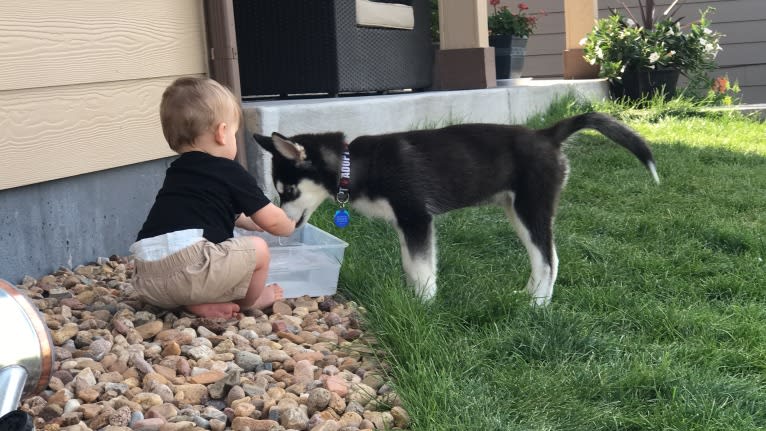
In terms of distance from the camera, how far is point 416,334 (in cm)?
273

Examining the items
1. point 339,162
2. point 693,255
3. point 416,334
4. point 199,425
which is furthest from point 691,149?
point 199,425

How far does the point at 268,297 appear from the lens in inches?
129

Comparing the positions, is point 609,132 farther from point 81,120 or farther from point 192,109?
point 81,120

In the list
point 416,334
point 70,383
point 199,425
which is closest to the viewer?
point 199,425

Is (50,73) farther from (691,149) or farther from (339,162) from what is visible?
(691,149)

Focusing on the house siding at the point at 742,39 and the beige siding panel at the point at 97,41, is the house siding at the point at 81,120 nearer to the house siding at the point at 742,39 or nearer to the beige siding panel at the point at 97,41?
the beige siding panel at the point at 97,41

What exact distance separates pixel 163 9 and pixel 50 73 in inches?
32.4

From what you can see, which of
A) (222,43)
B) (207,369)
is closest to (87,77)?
(222,43)

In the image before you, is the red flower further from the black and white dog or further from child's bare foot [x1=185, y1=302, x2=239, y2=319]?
child's bare foot [x1=185, y1=302, x2=239, y2=319]

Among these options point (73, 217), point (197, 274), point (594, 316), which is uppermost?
point (73, 217)

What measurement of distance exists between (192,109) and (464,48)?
4701mm

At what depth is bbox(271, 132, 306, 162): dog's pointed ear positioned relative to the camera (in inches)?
138

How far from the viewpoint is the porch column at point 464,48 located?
7367 millimetres

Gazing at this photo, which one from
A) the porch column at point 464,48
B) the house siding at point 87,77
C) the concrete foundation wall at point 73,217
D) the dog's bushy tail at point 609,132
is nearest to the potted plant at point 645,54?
the porch column at point 464,48
